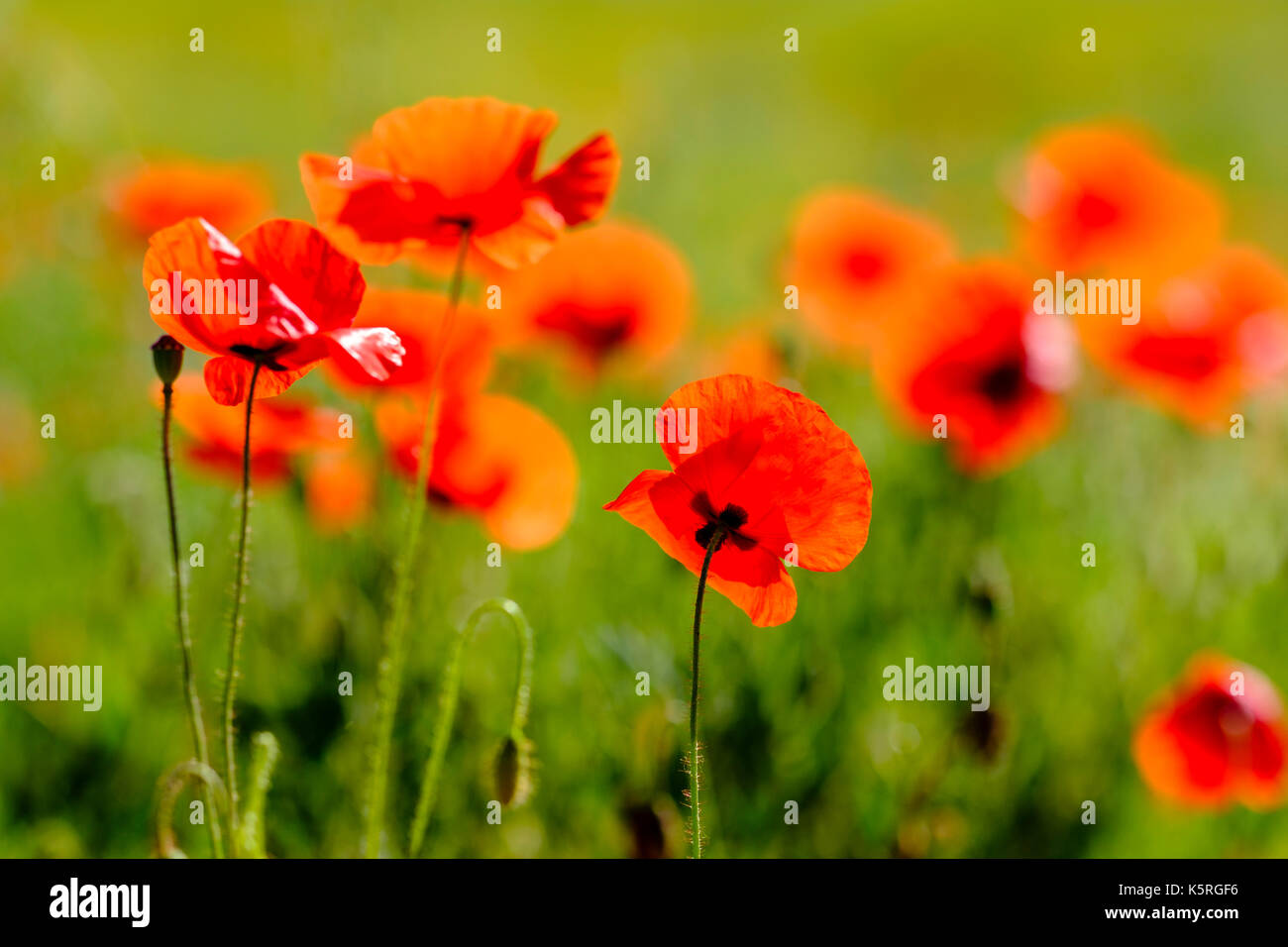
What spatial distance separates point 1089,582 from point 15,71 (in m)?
2.66

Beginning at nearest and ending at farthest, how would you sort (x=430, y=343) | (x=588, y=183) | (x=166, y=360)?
(x=166, y=360)
(x=588, y=183)
(x=430, y=343)

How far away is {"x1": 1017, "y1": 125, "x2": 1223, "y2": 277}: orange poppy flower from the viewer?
250cm

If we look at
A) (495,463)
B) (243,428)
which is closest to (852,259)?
(495,463)

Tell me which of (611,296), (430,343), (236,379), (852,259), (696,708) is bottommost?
(696,708)

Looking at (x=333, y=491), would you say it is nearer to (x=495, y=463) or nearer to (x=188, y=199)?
(x=495, y=463)

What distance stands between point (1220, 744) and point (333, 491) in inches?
49.9

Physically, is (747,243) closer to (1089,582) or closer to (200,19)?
(1089,582)

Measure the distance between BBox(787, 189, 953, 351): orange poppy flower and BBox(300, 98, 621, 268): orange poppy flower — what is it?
1.50 m

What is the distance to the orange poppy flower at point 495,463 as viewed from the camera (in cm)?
152

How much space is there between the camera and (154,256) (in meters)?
0.89

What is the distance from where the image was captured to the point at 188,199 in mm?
2355

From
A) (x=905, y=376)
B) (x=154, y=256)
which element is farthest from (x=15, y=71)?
(x=154, y=256)

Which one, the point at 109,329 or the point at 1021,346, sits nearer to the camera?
the point at 1021,346

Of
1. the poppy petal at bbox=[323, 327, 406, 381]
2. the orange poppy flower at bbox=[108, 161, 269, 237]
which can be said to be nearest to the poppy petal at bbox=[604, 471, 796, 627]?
the poppy petal at bbox=[323, 327, 406, 381]
